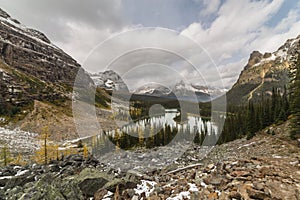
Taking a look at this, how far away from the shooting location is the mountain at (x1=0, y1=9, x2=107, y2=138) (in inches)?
3610

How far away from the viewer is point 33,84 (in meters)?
130

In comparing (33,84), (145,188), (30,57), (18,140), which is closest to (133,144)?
(18,140)

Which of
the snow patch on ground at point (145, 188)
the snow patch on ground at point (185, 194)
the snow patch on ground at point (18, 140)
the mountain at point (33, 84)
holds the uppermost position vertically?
the mountain at point (33, 84)

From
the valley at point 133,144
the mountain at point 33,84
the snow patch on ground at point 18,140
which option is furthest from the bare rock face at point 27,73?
the snow patch on ground at point 18,140

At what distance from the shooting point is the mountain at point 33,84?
91688 millimetres

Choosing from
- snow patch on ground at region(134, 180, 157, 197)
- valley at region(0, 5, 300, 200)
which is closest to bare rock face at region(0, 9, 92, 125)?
valley at region(0, 5, 300, 200)

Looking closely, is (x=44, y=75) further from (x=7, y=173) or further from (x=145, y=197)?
(x=145, y=197)

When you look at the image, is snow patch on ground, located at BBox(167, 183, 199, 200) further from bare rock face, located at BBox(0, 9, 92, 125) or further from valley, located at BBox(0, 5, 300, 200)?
bare rock face, located at BBox(0, 9, 92, 125)

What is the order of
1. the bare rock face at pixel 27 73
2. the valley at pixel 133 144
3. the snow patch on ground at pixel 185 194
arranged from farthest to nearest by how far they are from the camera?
the bare rock face at pixel 27 73
the valley at pixel 133 144
the snow patch on ground at pixel 185 194

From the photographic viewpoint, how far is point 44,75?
15738 cm

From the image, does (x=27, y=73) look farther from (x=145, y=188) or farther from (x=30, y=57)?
(x=145, y=188)

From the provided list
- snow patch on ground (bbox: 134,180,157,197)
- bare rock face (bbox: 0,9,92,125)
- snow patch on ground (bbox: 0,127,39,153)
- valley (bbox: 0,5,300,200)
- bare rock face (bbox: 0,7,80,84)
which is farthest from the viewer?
bare rock face (bbox: 0,7,80,84)

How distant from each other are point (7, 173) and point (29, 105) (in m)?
111

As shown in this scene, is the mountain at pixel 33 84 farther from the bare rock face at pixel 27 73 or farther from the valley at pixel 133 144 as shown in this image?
the valley at pixel 133 144
